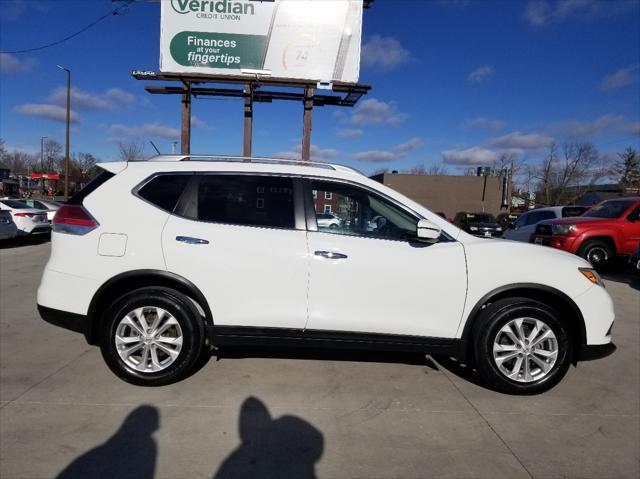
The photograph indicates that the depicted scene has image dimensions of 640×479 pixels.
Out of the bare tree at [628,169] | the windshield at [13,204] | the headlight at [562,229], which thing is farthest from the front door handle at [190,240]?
the bare tree at [628,169]

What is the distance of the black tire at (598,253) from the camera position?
397 inches

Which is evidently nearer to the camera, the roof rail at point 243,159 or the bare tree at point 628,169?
the roof rail at point 243,159

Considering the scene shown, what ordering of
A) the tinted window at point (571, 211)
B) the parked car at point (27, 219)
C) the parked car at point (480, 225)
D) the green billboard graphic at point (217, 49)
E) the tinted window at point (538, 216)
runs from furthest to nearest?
the parked car at point (480, 225), the tinted window at point (538, 216), the tinted window at point (571, 211), the parked car at point (27, 219), the green billboard graphic at point (217, 49)

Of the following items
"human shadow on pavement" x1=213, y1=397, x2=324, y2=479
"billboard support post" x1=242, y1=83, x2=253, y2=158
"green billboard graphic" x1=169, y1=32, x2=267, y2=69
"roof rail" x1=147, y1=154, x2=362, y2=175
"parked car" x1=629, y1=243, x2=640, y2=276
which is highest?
"green billboard graphic" x1=169, y1=32, x2=267, y2=69

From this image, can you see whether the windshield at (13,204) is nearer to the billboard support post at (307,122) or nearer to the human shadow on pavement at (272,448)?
the billboard support post at (307,122)

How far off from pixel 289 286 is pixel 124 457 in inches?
64.0

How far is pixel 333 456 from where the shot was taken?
273 centimetres

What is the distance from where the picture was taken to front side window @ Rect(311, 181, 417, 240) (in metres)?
3.62

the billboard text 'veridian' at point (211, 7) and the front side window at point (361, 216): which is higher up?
the billboard text 'veridian' at point (211, 7)

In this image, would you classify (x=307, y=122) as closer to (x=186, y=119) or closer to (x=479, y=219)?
(x=186, y=119)

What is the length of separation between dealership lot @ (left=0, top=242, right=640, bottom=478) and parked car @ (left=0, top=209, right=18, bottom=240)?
10296 mm

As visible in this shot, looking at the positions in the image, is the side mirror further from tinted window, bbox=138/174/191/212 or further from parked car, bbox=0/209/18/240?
parked car, bbox=0/209/18/240

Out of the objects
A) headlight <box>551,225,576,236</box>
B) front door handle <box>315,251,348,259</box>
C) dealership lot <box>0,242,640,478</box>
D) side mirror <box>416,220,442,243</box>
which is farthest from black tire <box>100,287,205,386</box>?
headlight <box>551,225,576,236</box>

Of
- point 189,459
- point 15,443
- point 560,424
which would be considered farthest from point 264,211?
point 560,424
